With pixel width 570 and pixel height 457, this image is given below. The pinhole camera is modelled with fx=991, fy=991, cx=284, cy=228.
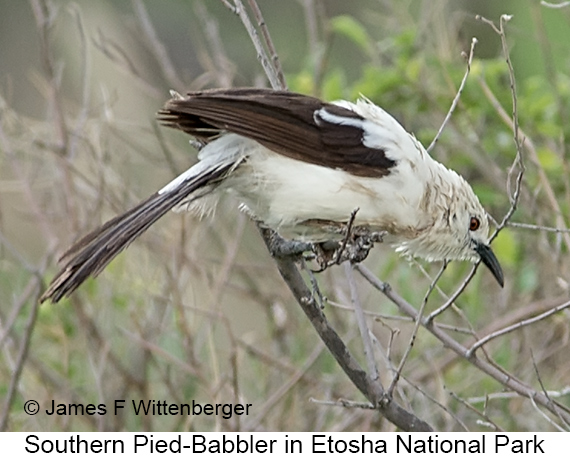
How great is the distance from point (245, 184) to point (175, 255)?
1354mm

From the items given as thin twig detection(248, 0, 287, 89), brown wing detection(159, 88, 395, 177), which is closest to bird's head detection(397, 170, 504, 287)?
brown wing detection(159, 88, 395, 177)

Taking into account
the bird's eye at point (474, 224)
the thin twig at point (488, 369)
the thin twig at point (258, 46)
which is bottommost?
the thin twig at point (488, 369)

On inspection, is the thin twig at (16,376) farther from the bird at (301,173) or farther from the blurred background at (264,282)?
the bird at (301,173)

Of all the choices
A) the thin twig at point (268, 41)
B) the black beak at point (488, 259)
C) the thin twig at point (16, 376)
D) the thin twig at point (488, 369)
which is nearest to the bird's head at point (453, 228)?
the black beak at point (488, 259)

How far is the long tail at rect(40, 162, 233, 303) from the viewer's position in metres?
3.33

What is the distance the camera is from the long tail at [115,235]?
3332 mm

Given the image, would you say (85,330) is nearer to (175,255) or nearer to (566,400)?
(175,255)

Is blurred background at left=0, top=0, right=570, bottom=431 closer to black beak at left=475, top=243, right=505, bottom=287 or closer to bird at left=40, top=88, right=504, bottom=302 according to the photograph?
black beak at left=475, top=243, right=505, bottom=287

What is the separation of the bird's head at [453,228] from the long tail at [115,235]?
0.81 meters

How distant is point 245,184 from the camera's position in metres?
3.78

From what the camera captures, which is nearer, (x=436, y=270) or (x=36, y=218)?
(x=36, y=218)

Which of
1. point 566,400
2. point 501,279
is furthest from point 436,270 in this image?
point 501,279

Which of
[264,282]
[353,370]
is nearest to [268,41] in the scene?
[353,370]

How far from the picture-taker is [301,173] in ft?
12.1
